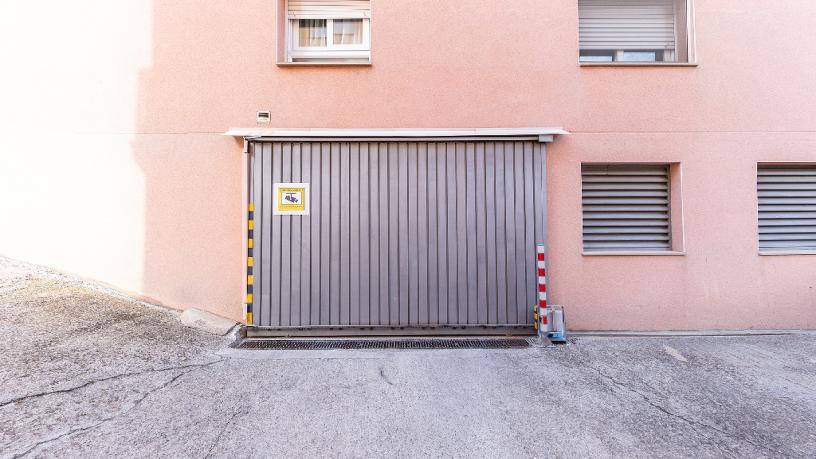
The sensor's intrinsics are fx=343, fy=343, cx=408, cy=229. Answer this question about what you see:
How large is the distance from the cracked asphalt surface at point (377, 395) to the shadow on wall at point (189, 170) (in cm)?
70

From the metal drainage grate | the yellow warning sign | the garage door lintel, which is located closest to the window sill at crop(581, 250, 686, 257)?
the metal drainage grate

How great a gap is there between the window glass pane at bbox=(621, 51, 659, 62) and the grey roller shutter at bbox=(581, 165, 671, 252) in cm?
173

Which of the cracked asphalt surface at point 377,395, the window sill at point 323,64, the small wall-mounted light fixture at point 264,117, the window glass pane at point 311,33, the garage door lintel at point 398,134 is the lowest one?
the cracked asphalt surface at point 377,395

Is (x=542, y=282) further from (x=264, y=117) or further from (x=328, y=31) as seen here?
(x=328, y=31)

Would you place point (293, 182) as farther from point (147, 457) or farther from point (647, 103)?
point (647, 103)

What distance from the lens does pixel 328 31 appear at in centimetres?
536

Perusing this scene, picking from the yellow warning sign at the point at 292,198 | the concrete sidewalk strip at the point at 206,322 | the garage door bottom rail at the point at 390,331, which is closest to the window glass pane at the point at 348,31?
the yellow warning sign at the point at 292,198

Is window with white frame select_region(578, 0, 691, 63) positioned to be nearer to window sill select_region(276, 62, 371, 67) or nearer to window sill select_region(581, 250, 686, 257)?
window sill select_region(581, 250, 686, 257)

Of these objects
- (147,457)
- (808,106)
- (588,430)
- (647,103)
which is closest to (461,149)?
(647,103)

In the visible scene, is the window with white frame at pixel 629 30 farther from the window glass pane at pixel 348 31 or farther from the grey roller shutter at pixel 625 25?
the window glass pane at pixel 348 31

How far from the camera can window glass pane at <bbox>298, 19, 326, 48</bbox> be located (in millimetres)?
5367

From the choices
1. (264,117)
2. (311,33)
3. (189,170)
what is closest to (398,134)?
(264,117)

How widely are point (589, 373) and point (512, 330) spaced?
50.6 inches

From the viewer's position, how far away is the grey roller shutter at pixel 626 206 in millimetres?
5152
